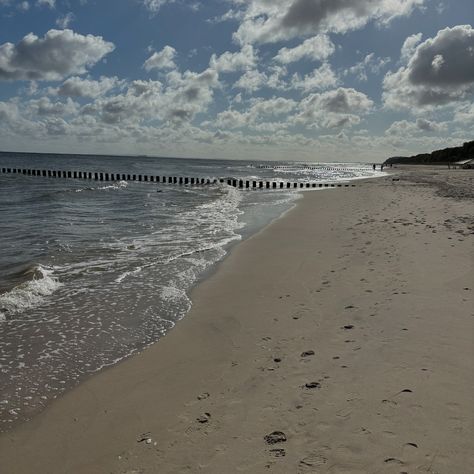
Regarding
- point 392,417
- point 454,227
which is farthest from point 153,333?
point 454,227

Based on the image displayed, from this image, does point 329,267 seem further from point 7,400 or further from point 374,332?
point 7,400

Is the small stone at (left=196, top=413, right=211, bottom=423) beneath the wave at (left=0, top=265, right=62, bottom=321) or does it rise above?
beneath

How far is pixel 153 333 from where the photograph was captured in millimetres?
5910

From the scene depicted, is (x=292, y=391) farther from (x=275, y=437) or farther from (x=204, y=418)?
(x=204, y=418)

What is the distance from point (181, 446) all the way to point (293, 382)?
4.31ft

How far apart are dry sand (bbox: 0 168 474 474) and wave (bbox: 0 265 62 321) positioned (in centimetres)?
271

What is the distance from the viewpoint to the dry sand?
10.1 feet

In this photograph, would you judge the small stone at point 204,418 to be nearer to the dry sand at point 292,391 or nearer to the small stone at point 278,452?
the dry sand at point 292,391

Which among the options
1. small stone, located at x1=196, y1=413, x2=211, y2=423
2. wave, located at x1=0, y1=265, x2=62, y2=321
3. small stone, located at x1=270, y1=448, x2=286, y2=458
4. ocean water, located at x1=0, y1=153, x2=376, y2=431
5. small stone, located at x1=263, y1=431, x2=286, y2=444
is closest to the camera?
small stone, located at x1=270, y1=448, x2=286, y2=458

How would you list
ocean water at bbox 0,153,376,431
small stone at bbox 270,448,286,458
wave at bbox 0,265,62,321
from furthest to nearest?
wave at bbox 0,265,62,321
ocean water at bbox 0,153,376,431
small stone at bbox 270,448,286,458

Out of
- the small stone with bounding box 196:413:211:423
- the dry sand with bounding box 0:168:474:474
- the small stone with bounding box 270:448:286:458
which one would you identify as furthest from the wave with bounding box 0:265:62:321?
the small stone with bounding box 270:448:286:458

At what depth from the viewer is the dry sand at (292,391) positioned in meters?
3.09

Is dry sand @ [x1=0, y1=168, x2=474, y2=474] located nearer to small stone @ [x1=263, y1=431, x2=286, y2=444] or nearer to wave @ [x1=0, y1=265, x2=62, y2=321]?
small stone @ [x1=263, y1=431, x2=286, y2=444]

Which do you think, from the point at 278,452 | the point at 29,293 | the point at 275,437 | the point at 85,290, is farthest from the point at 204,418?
the point at 29,293
